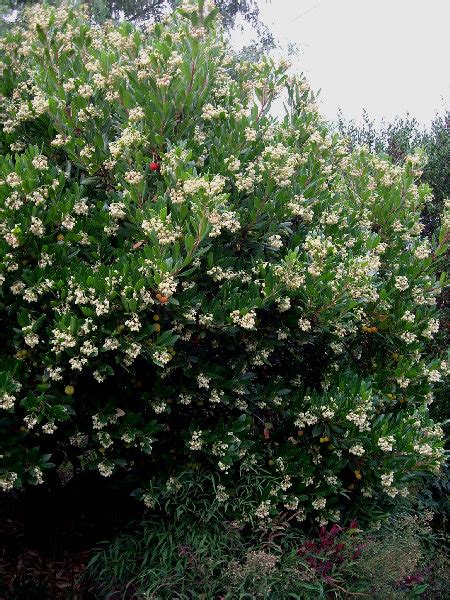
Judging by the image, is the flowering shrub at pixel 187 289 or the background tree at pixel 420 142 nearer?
the flowering shrub at pixel 187 289

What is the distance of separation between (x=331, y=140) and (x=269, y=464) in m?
2.59

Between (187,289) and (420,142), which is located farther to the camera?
(420,142)

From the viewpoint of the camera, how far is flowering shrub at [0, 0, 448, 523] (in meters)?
3.56

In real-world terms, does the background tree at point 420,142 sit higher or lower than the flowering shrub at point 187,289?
higher

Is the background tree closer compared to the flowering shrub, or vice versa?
the flowering shrub

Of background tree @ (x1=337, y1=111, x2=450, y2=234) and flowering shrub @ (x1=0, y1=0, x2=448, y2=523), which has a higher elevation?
background tree @ (x1=337, y1=111, x2=450, y2=234)

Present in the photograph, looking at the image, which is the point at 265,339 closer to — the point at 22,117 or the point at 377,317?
the point at 377,317

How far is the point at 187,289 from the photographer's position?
12.1ft

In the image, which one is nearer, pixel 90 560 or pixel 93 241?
pixel 93 241

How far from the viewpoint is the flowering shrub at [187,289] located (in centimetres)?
356

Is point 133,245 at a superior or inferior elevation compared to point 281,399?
superior

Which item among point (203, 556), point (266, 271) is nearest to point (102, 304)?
point (266, 271)

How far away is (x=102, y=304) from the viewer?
3393mm

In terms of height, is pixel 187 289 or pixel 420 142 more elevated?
pixel 420 142
